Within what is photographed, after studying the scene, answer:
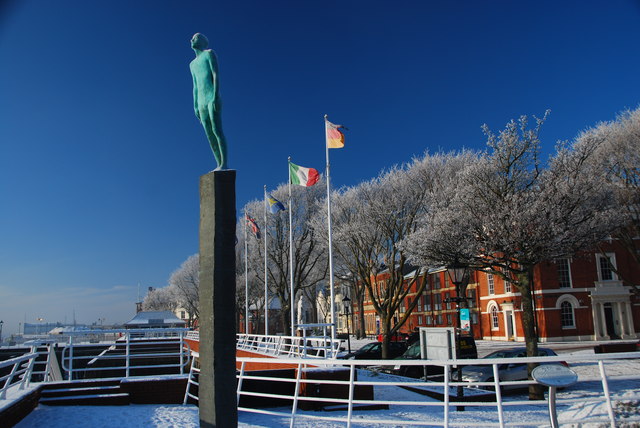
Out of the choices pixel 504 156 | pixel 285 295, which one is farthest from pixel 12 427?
pixel 285 295

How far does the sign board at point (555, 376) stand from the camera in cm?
484

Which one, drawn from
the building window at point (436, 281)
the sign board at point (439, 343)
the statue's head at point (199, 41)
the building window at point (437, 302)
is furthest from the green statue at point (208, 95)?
the building window at point (437, 302)

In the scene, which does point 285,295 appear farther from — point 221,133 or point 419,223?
point 221,133

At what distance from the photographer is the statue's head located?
28.6ft

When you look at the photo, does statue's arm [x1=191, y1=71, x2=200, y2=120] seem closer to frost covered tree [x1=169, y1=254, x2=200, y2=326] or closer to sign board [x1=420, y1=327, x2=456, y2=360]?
sign board [x1=420, y1=327, x2=456, y2=360]

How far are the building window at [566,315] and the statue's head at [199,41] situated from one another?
43.6 metres

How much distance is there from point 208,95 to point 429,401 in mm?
9924

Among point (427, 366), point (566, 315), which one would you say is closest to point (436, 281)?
point (566, 315)

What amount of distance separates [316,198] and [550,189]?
2466cm

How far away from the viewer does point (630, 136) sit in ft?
101

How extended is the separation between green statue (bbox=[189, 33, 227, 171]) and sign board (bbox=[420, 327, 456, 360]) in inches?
343

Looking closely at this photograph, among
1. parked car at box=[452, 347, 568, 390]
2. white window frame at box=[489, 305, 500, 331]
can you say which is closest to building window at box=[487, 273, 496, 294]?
white window frame at box=[489, 305, 500, 331]

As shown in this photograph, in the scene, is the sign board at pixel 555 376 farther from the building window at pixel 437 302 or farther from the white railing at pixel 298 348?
the building window at pixel 437 302

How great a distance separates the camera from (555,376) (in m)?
4.93
